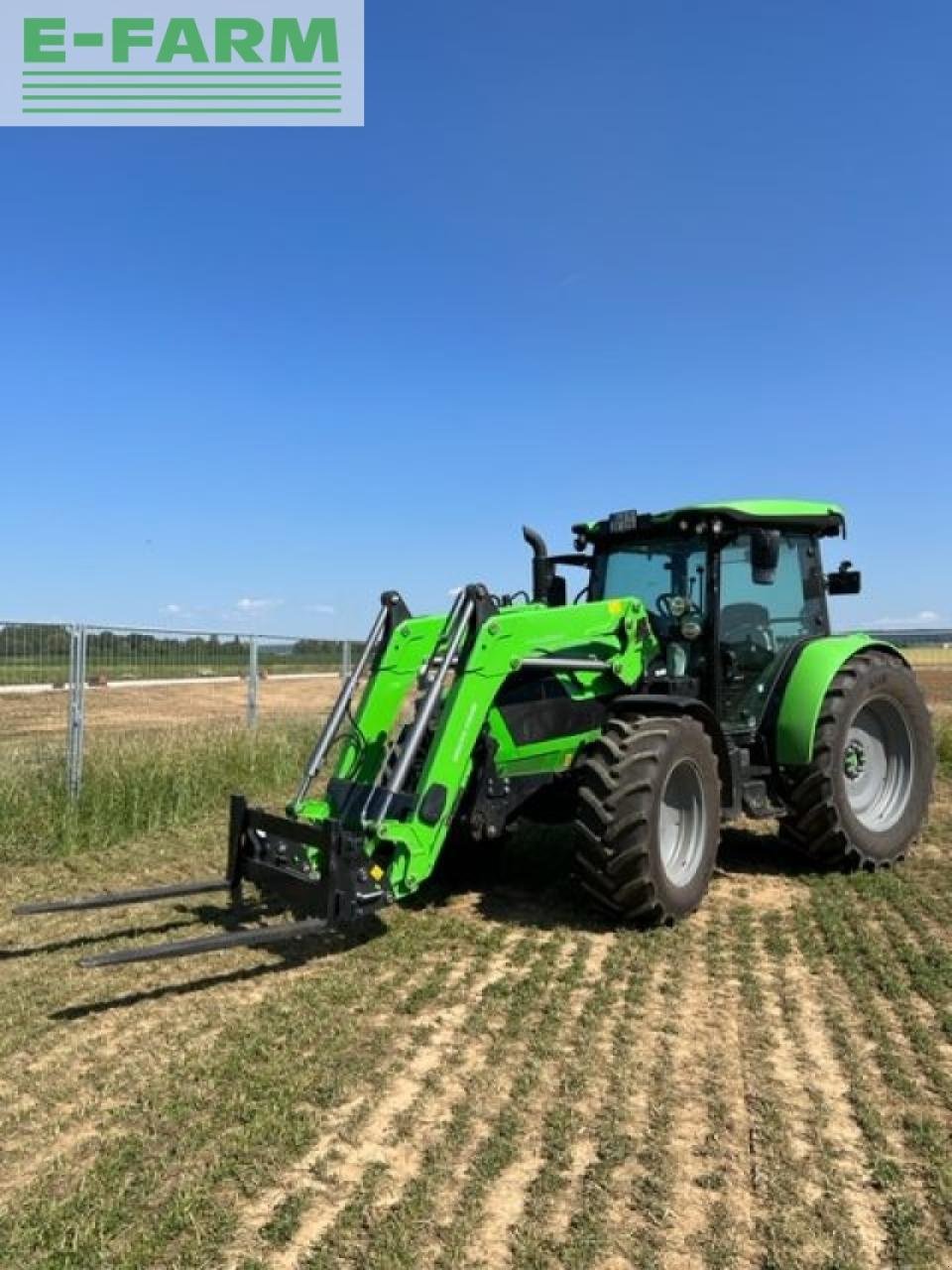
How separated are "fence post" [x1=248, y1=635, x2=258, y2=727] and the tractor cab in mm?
5438

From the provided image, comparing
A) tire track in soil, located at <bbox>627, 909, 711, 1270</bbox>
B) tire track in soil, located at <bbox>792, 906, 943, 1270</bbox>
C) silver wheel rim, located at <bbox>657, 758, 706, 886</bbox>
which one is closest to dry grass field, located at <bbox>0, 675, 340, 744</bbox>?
silver wheel rim, located at <bbox>657, 758, 706, 886</bbox>

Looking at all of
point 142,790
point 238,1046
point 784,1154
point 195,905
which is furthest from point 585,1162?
point 142,790

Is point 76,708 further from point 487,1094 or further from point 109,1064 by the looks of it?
point 487,1094

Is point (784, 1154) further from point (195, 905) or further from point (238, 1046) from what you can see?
point (195, 905)

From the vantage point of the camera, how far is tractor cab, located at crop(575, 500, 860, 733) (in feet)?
21.5

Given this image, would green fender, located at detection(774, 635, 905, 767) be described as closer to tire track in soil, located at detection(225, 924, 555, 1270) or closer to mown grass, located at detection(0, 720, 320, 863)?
tire track in soil, located at detection(225, 924, 555, 1270)

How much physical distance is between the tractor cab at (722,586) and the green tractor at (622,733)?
1cm

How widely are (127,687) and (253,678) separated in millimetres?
2020

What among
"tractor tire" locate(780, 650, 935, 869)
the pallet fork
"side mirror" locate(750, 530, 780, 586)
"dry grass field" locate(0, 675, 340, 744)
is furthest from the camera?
"dry grass field" locate(0, 675, 340, 744)

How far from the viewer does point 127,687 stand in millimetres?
9914

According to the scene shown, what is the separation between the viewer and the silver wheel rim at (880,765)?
7.35m

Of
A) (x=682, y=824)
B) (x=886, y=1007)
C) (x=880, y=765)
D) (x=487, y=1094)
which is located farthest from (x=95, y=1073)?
(x=880, y=765)

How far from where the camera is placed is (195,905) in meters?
5.99

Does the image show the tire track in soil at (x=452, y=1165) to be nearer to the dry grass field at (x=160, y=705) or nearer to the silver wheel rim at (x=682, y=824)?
the silver wheel rim at (x=682, y=824)
